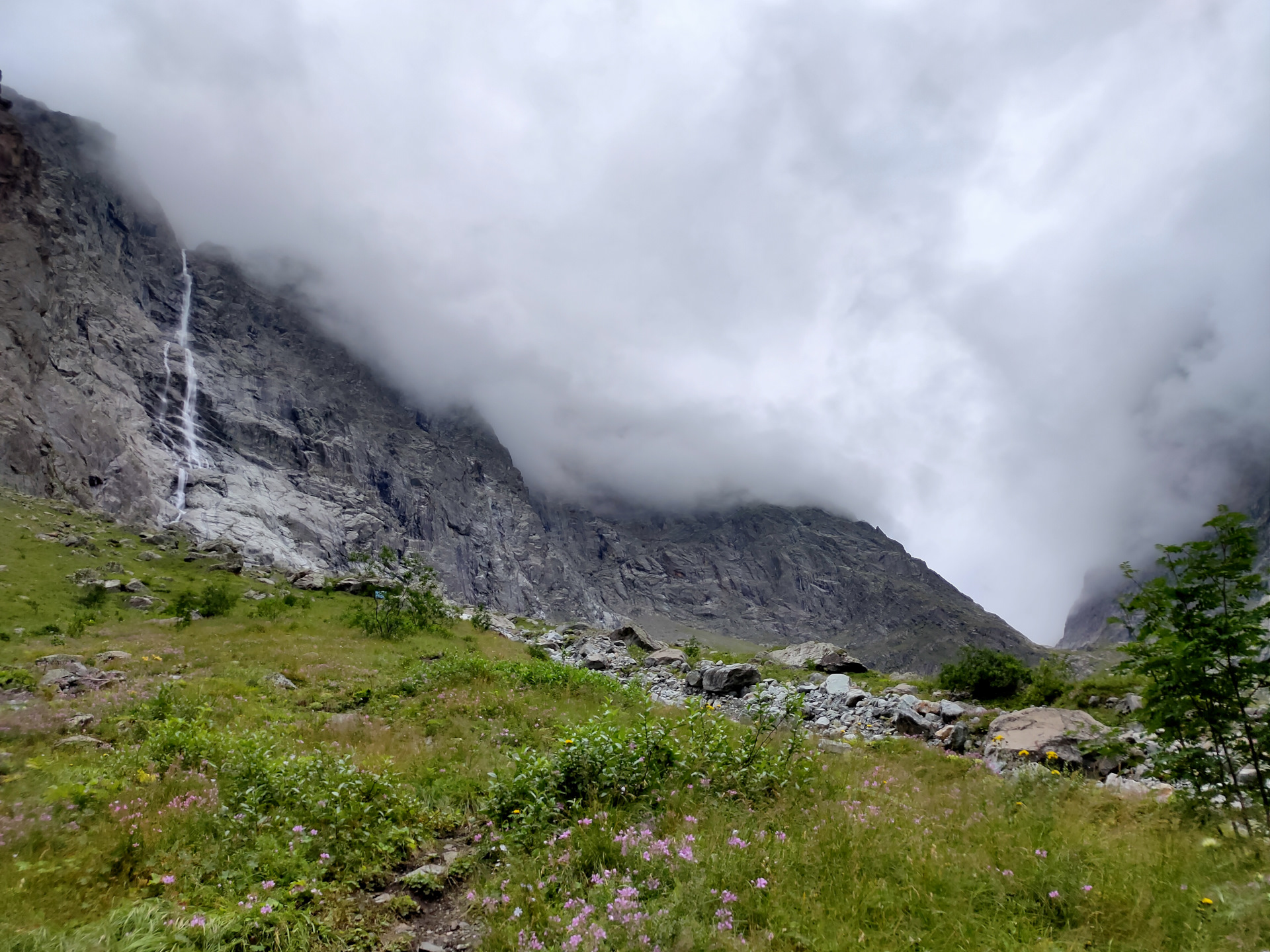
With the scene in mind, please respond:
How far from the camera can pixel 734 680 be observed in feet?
88.9

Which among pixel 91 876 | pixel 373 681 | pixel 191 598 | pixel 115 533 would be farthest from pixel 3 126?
pixel 91 876

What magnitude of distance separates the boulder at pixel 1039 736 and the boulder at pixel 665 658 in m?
24.9

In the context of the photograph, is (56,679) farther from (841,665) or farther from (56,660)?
(841,665)

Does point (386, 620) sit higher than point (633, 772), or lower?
lower

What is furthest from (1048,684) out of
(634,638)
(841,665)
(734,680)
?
(634,638)

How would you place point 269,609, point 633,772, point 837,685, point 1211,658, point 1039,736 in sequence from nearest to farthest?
point 1211,658
point 633,772
point 1039,736
point 837,685
point 269,609

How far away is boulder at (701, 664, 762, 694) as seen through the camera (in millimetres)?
27031

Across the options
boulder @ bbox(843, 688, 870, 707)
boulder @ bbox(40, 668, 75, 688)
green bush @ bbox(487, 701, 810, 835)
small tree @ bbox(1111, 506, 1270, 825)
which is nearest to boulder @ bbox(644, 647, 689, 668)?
boulder @ bbox(843, 688, 870, 707)

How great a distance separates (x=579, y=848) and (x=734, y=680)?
73.5 ft

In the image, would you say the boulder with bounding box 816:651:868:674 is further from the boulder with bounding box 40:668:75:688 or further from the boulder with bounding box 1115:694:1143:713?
the boulder with bounding box 40:668:75:688

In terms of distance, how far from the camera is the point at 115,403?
128500 millimetres

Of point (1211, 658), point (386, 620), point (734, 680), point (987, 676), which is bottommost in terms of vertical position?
point (386, 620)

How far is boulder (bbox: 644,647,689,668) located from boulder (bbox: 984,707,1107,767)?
24878 mm

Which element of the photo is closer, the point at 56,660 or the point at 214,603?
the point at 56,660
